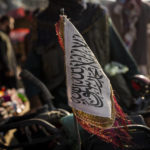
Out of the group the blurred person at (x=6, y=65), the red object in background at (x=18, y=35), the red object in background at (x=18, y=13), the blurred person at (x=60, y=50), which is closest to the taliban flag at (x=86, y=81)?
the blurred person at (x=60, y=50)

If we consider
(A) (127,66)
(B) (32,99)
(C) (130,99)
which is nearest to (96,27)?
(A) (127,66)

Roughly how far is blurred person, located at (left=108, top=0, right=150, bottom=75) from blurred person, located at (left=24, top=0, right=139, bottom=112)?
2.51 meters

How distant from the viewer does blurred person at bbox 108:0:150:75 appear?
207 inches

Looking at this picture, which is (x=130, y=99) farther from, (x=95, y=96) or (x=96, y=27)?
(x=95, y=96)

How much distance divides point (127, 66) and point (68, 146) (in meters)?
1.24

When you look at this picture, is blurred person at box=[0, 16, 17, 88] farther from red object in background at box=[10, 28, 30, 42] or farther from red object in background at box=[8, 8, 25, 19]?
red object in background at box=[8, 8, 25, 19]

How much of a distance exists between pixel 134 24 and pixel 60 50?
9.50 feet

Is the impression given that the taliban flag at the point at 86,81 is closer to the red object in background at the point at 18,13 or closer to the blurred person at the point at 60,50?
the blurred person at the point at 60,50

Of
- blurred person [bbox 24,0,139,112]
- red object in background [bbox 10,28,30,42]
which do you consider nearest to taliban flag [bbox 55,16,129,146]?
blurred person [bbox 24,0,139,112]

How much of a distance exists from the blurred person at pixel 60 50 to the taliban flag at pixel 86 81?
139cm

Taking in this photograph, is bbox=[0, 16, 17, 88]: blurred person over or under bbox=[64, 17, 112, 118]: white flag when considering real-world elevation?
under

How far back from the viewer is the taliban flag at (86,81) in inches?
48.9

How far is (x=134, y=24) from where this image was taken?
532 centimetres

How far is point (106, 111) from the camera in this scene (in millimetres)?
1247
